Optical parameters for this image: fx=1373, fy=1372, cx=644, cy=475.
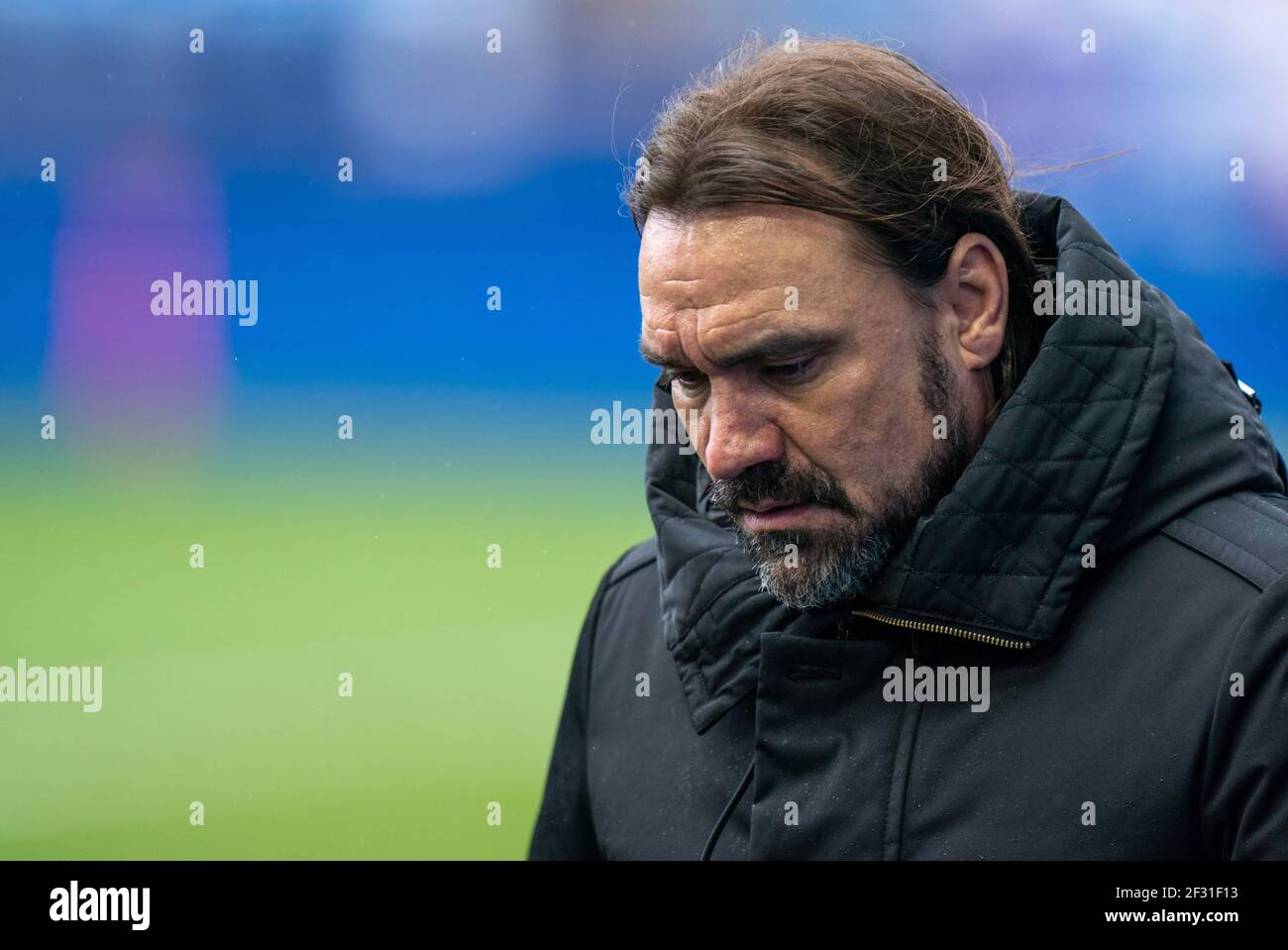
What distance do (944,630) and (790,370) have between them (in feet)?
1.19

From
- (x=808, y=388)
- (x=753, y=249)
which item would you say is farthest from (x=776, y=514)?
(x=753, y=249)

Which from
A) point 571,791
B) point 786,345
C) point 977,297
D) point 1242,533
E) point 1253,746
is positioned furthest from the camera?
point 571,791

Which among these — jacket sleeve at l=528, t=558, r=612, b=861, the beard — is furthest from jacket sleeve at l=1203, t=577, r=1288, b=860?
jacket sleeve at l=528, t=558, r=612, b=861

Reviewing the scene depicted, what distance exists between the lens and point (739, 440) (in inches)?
66.7

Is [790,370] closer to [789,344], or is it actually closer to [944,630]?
[789,344]

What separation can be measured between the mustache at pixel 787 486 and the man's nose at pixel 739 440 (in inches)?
0.5

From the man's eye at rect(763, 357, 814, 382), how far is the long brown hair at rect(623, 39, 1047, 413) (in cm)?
15

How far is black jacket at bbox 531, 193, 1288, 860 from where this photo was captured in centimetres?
145

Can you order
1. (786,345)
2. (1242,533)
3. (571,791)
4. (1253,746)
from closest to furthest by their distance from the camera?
(1253,746), (1242,533), (786,345), (571,791)

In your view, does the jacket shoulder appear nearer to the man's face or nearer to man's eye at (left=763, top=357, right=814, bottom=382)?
the man's face

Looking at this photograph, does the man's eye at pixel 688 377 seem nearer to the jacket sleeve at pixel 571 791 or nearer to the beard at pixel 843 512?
the beard at pixel 843 512

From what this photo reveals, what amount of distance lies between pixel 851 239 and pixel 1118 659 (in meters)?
0.58

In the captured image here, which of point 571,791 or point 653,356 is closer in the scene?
point 653,356
